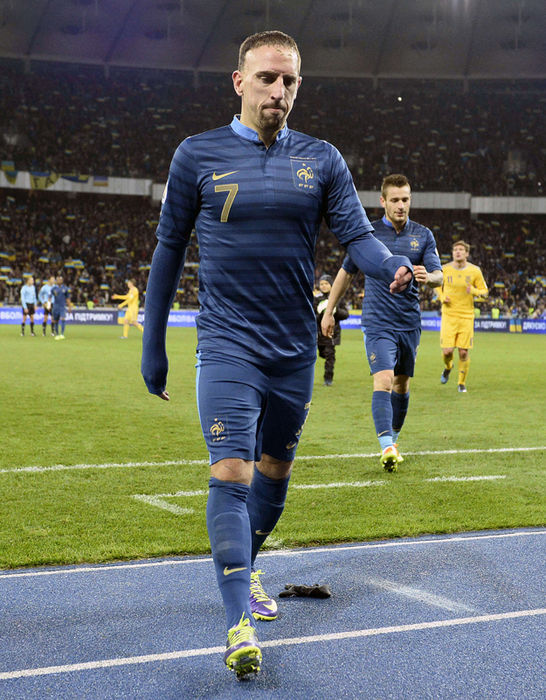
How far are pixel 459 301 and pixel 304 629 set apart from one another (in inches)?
418

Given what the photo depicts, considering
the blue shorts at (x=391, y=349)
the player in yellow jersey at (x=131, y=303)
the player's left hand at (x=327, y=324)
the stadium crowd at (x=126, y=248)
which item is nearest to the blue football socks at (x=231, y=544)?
the player's left hand at (x=327, y=324)

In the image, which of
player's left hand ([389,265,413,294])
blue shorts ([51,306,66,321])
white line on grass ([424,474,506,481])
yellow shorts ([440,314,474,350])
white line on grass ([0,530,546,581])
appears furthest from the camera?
blue shorts ([51,306,66,321])

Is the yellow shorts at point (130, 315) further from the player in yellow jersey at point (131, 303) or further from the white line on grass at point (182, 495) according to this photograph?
the white line on grass at point (182, 495)

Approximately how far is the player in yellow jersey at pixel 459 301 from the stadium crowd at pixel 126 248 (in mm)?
29647

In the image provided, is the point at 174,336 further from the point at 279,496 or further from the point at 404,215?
the point at 279,496

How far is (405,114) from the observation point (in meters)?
54.3

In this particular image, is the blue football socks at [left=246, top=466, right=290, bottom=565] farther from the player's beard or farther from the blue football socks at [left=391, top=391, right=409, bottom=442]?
the blue football socks at [left=391, top=391, right=409, bottom=442]

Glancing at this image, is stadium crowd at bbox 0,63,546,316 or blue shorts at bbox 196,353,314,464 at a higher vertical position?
stadium crowd at bbox 0,63,546,316

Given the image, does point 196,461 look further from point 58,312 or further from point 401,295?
point 58,312

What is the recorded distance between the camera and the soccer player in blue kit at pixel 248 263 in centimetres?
315

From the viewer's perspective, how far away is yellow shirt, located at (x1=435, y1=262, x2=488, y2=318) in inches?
513

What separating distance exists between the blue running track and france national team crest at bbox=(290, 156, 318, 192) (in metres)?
1.86

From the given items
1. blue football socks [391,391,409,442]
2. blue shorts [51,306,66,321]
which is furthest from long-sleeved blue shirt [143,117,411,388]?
blue shorts [51,306,66,321]

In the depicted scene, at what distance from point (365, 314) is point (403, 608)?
400cm
